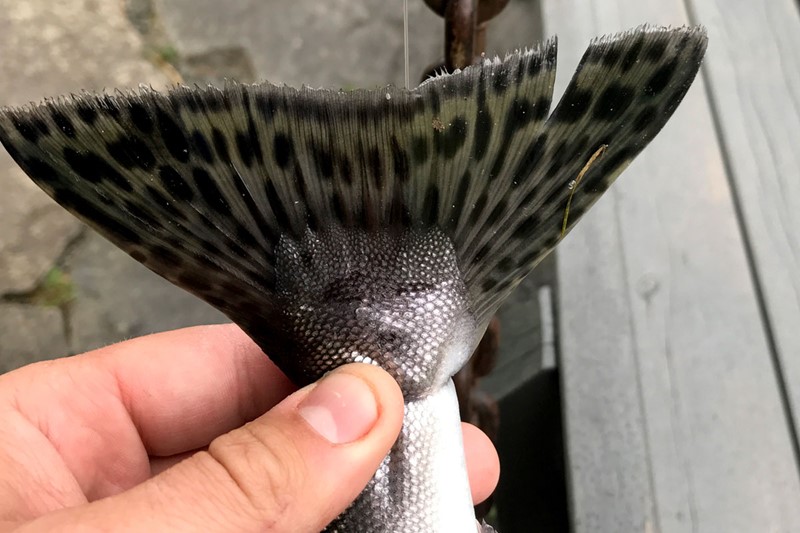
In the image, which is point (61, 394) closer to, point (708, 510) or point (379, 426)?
point (379, 426)

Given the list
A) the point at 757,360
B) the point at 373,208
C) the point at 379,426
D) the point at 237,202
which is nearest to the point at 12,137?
the point at 237,202

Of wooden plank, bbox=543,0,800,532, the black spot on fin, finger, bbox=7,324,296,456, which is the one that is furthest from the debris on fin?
wooden plank, bbox=543,0,800,532

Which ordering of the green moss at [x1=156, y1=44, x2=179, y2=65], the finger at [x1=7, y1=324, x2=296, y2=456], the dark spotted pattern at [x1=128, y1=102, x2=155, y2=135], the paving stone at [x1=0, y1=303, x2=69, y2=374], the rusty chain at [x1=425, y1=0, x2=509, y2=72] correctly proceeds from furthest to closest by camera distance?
the green moss at [x1=156, y1=44, x2=179, y2=65], the paving stone at [x1=0, y1=303, x2=69, y2=374], the finger at [x1=7, y1=324, x2=296, y2=456], the rusty chain at [x1=425, y1=0, x2=509, y2=72], the dark spotted pattern at [x1=128, y1=102, x2=155, y2=135]

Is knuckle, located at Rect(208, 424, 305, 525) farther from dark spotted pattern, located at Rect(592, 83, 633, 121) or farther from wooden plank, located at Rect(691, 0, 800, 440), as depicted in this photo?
wooden plank, located at Rect(691, 0, 800, 440)

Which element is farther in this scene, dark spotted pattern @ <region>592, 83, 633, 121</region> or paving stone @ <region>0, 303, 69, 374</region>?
paving stone @ <region>0, 303, 69, 374</region>

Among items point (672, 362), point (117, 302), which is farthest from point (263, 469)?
point (117, 302)

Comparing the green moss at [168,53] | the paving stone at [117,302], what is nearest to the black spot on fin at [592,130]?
the paving stone at [117,302]
